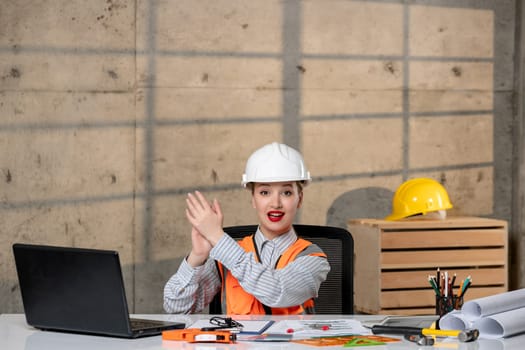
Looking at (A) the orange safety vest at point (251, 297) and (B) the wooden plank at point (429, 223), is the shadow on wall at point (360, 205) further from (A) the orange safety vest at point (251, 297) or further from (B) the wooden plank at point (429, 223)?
(A) the orange safety vest at point (251, 297)

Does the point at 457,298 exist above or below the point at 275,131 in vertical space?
below

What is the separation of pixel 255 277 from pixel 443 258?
2.55m

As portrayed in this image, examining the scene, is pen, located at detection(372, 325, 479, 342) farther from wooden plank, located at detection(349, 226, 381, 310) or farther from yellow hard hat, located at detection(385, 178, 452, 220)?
yellow hard hat, located at detection(385, 178, 452, 220)

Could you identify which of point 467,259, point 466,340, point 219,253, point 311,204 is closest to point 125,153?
point 311,204

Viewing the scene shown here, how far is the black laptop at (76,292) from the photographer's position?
2268 mm

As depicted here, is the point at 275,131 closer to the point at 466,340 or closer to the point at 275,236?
the point at 275,236

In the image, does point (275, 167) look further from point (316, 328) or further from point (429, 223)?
point (429, 223)

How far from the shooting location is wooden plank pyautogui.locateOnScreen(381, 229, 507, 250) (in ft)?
16.0

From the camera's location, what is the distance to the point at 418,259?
495 cm

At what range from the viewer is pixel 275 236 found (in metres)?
2.99

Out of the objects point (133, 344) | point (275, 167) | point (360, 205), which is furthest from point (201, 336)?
point (360, 205)

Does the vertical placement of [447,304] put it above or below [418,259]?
above

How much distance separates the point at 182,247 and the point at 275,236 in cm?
234

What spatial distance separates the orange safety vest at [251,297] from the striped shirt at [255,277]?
0.09 ft
